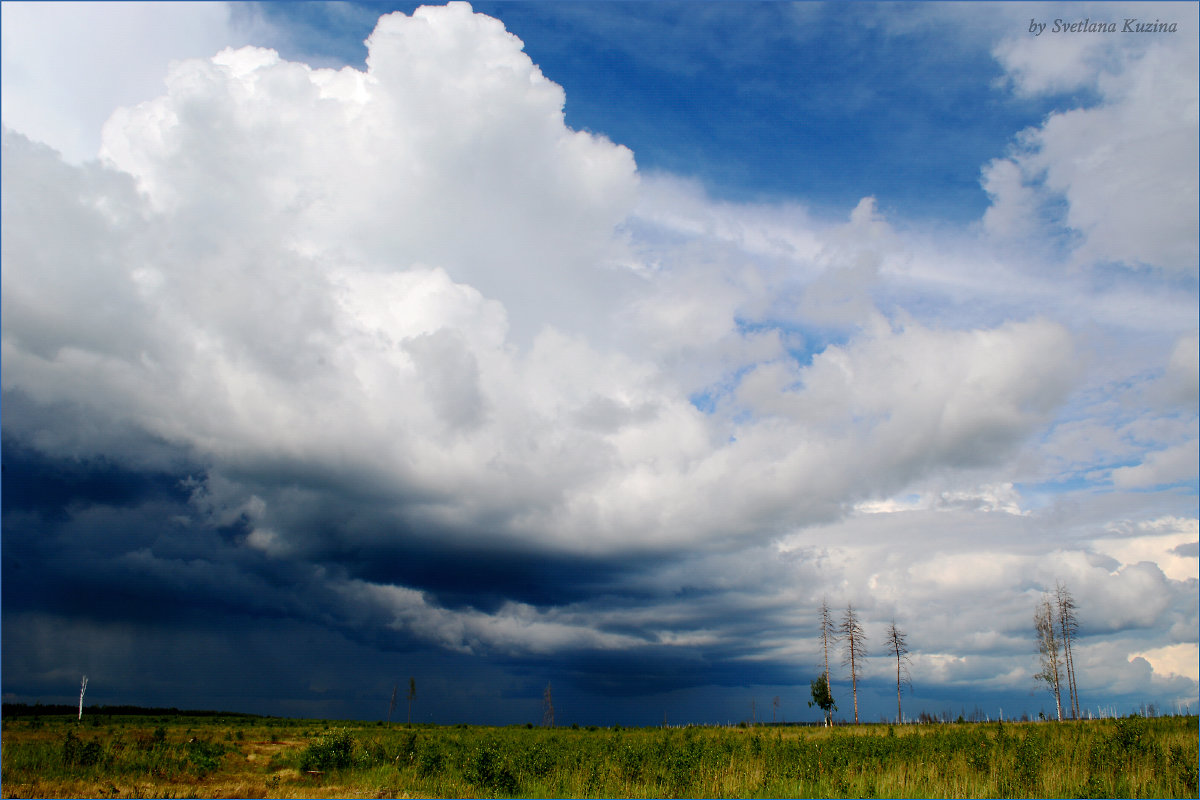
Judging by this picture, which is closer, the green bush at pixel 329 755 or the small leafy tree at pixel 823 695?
the green bush at pixel 329 755

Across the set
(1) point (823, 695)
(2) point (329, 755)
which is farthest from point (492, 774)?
(1) point (823, 695)

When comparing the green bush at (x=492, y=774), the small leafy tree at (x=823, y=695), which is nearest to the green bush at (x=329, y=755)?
the green bush at (x=492, y=774)

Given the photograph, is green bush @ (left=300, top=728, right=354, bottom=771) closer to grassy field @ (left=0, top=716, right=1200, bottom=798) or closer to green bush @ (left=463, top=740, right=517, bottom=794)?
grassy field @ (left=0, top=716, right=1200, bottom=798)

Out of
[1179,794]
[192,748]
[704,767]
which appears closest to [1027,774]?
[1179,794]

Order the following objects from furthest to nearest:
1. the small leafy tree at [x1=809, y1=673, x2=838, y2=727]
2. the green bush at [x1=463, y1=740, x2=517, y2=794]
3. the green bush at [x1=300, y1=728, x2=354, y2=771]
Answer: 1. the small leafy tree at [x1=809, y1=673, x2=838, y2=727]
2. the green bush at [x1=300, y1=728, x2=354, y2=771]
3. the green bush at [x1=463, y1=740, x2=517, y2=794]

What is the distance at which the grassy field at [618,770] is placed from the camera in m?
18.4

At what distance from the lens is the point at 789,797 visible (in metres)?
18.1

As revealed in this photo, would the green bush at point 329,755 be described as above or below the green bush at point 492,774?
below

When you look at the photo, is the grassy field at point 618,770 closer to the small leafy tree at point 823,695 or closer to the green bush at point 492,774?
the green bush at point 492,774

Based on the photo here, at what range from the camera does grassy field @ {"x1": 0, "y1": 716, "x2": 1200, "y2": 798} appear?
724 inches

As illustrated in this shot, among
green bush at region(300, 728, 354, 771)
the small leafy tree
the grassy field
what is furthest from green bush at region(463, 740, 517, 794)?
the small leafy tree

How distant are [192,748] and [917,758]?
98.3 feet

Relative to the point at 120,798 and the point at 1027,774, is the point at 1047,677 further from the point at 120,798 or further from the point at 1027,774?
the point at 120,798

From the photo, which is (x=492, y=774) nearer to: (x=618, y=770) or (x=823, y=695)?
(x=618, y=770)
